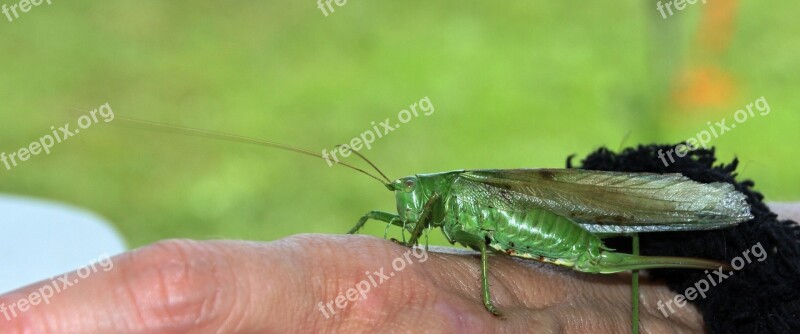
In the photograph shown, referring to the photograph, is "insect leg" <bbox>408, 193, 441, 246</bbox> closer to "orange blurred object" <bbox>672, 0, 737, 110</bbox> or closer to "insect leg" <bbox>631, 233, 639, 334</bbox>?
"insect leg" <bbox>631, 233, 639, 334</bbox>

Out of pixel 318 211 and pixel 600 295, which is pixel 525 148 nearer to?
pixel 318 211

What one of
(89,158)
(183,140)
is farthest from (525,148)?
(89,158)

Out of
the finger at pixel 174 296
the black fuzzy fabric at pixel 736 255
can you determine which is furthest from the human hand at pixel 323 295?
the black fuzzy fabric at pixel 736 255

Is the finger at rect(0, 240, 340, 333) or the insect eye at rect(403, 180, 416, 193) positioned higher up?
the finger at rect(0, 240, 340, 333)

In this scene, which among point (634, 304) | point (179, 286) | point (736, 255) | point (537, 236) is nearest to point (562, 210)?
point (537, 236)

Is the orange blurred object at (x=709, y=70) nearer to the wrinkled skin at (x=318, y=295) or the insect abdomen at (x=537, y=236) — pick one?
the wrinkled skin at (x=318, y=295)

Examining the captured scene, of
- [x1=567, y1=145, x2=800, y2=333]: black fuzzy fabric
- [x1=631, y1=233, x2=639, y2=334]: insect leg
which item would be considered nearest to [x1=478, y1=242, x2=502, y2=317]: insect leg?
[x1=631, y1=233, x2=639, y2=334]: insect leg
